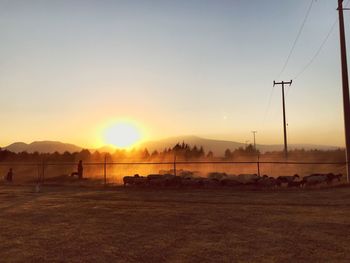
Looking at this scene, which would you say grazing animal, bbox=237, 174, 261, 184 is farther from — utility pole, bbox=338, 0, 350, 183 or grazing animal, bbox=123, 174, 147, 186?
grazing animal, bbox=123, 174, 147, 186

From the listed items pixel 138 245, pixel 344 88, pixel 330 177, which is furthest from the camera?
pixel 330 177

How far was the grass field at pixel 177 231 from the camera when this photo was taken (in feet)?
29.8

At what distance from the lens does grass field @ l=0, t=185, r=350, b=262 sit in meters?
9.09

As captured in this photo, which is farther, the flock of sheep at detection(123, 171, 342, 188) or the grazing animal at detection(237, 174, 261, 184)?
the flock of sheep at detection(123, 171, 342, 188)

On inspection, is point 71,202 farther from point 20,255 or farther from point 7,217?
point 20,255

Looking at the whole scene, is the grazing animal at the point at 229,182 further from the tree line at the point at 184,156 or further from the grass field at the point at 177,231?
the tree line at the point at 184,156

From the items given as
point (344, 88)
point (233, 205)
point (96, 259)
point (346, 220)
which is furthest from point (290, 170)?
point (96, 259)

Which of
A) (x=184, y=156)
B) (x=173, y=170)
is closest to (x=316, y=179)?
(x=173, y=170)

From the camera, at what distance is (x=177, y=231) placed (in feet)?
39.2

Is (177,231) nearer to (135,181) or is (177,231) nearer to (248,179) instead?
(248,179)

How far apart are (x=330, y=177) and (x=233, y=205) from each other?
14647 millimetres

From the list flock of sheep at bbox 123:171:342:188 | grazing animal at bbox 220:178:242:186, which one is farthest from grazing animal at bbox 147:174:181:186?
grazing animal at bbox 220:178:242:186

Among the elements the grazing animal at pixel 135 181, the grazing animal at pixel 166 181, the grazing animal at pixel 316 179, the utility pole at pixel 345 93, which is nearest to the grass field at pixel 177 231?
the utility pole at pixel 345 93

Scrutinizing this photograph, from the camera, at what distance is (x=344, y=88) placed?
88.6 ft
